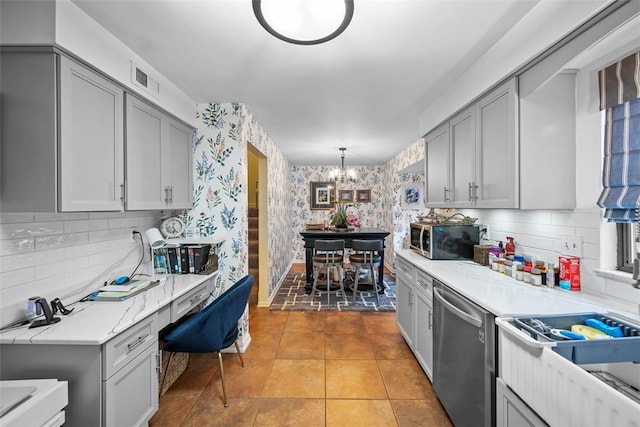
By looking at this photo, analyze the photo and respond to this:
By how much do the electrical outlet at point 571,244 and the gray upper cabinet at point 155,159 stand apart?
2845 mm

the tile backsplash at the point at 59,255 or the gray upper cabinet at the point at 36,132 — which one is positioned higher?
the gray upper cabinet at the point at 36,132

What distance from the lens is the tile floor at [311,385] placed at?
6.07 ft

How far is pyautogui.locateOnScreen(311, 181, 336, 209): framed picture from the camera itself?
6.57 meters

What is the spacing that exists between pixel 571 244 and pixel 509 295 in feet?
1.83

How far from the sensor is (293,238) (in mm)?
6566

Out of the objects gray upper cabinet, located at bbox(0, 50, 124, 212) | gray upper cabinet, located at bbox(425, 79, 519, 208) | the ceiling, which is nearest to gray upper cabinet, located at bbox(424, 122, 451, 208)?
gray upper cabinet, located at bbox(425, 79, 519, 208)

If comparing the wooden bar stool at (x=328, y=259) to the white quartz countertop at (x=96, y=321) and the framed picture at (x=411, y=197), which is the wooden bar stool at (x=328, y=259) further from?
the white quartz countertop at (x=96, y=321)

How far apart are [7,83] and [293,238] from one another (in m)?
5.45

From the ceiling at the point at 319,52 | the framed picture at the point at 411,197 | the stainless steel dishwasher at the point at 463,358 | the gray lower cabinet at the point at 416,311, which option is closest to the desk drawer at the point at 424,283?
the gray lower cabinet at the point at 416,311

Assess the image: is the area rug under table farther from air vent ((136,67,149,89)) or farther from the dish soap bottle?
air vent ((136,67,149,89))

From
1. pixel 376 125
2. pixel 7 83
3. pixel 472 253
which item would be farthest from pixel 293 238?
pixel 7 83

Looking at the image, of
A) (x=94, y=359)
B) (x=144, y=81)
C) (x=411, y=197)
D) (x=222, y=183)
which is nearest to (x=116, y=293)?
(x=94, y=359)

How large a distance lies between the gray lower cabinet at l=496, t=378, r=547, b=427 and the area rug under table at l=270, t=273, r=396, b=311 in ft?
8.28

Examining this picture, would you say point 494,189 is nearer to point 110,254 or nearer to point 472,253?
point 472,253
